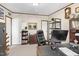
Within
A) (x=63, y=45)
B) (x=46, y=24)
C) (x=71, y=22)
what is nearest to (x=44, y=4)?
(x=46, y=24)

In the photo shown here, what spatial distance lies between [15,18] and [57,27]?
0.75 metres

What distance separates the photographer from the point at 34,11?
79.6 inches

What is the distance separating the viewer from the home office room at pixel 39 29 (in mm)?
1938

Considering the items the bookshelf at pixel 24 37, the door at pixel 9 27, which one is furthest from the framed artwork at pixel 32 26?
the door at pixel 9 27

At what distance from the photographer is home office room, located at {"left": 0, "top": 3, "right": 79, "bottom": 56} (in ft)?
6.36

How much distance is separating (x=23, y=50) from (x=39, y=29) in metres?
0.45

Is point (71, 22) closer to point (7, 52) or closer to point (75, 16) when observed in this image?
point (75, 16)

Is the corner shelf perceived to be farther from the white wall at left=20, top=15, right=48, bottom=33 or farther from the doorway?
the doorway

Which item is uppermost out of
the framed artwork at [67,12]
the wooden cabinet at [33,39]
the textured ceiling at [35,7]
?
the textured ceiling at [35,7]

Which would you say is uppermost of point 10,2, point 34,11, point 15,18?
point 10,2

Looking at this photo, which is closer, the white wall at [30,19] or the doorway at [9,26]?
the doorway at [9,26]

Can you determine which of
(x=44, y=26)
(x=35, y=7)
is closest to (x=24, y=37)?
(x=44, y=26)

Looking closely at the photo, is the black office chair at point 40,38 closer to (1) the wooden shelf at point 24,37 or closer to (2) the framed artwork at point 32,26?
(2) the framed artwork at point 32,26

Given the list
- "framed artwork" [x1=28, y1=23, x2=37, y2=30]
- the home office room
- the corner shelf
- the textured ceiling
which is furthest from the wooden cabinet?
the textured ceiling
